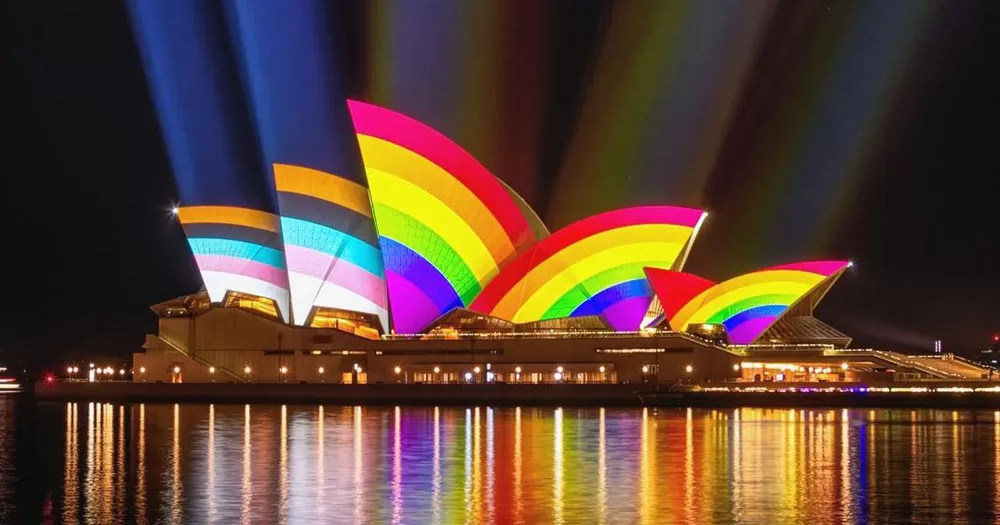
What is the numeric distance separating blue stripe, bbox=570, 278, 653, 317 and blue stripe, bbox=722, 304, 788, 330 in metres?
4.57

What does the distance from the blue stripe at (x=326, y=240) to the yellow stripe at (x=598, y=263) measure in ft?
30.0

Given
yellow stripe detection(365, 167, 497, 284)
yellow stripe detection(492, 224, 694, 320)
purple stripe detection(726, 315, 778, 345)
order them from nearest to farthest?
yellow stripe detection(365, 167, 497, 284) → yellow stripe detection(492, 224, 694, 320) → purple stripe detection(726, 315, 778, 345)

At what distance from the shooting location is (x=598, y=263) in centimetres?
7350

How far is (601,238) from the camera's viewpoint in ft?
238

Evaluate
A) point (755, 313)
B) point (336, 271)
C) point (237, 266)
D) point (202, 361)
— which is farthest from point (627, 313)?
point (202, 361)

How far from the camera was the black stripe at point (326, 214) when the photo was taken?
2869 inches

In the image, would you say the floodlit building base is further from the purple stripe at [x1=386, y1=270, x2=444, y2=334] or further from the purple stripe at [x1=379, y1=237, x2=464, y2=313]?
the purple stripe at [x1=379, y1=237, x2=464, y2=313]

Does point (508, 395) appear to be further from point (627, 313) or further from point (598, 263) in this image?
point (627, 313)

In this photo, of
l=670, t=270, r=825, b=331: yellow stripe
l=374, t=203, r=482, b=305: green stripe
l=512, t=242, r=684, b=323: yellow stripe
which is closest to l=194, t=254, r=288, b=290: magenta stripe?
l=374, t=203, r=482, b=305: green stripe

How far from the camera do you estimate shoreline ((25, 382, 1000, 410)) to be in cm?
6644

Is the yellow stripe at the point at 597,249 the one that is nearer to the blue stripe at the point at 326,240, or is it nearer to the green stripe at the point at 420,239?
the green stripe at the point at 420,239

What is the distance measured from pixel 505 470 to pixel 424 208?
3657cm

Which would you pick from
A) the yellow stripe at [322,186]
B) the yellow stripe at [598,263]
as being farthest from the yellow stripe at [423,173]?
the yellow stripe at [598,263]

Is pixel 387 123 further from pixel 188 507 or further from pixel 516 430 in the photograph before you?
pixel 188 507
